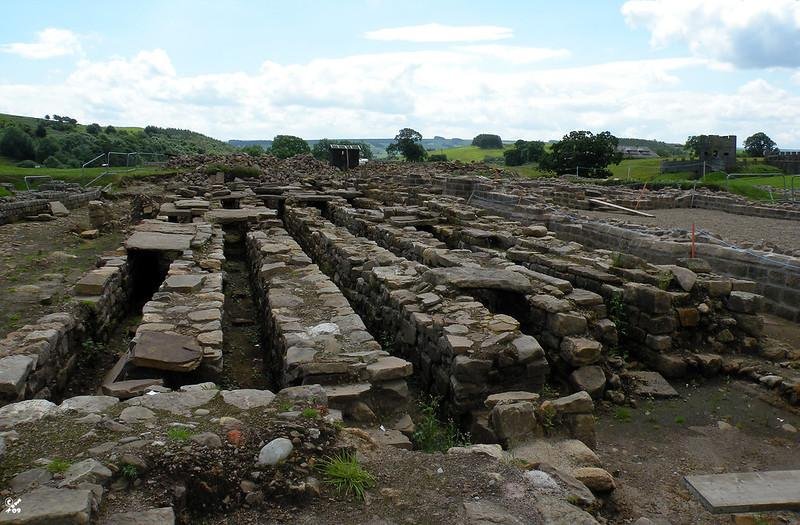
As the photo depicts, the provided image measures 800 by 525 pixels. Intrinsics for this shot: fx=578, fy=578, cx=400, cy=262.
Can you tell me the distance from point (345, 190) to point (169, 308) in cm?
1529

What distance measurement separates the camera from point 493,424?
181 inches

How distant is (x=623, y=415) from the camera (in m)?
5.73

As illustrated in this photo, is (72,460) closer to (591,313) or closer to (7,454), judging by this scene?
(7,454)

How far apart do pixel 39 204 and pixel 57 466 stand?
1766 cm

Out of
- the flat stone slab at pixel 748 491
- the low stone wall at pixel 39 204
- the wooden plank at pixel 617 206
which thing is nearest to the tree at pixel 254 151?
the low stone wall at pixel 39 204

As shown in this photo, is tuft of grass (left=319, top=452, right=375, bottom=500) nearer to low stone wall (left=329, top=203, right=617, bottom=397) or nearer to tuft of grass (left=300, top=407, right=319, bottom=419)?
tuft of grass (left=300, top=407, right=319, bottom=419)

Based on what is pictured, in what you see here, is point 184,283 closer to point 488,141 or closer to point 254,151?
point 254,151

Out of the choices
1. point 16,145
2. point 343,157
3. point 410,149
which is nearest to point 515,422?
point 343,157

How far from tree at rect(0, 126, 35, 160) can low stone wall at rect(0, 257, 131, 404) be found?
35562 millimetres

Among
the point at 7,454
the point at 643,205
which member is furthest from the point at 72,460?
the point at 643,205

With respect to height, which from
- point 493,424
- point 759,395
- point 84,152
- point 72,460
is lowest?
point 759,395

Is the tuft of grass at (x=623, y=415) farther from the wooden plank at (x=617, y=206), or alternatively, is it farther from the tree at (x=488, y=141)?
the tree at (x=488, y=141)

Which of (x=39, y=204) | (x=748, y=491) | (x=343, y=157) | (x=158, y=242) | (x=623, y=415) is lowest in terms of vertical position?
(x=623, y=415)

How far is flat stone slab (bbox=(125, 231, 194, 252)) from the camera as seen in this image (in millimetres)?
9703
